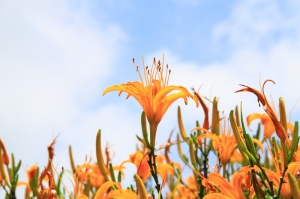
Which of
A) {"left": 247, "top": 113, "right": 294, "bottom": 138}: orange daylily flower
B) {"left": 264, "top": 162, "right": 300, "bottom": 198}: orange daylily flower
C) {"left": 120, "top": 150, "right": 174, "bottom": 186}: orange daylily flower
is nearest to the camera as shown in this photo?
{"left": 264, "top": 162, "right": 300, "bottom": 198}: orange daylily flower

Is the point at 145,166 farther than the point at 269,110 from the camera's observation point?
Yes

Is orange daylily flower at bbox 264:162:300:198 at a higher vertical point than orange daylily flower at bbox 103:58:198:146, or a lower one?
lower

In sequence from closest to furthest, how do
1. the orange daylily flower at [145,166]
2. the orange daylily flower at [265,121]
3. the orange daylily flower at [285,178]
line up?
1. the orange daylily flower at [285,178]
2. the orange daylily flower at [145,166]
3. the orange daylily flower at [265,121]

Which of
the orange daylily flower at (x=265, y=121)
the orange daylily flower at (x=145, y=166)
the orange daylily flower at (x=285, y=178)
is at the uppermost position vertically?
the orange daylily flower at (x=265, y=121)

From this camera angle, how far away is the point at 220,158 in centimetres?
284

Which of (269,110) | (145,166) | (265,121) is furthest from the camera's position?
(265,121)

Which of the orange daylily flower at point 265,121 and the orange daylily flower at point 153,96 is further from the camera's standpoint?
the orange daylily flower at point 265,121

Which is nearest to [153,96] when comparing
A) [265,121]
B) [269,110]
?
[269,110]

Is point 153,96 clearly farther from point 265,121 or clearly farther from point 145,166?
point 265,121

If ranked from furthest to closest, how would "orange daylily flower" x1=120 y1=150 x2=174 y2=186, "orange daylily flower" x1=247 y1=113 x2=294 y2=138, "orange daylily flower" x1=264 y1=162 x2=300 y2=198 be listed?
"orange daylily flower" x1=247 y1=113 x2=294 y2=138, "orange daylily flower" x1=120 y1=150 x2=174 y2=186, "orange daylily flower" x1=264 y1=162 x2=300 y2=198

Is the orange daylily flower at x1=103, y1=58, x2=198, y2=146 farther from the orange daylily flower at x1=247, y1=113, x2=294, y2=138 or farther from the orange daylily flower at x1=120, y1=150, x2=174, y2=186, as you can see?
the orange daylily flower at x1=247, y1=113, x2=294, y2=138

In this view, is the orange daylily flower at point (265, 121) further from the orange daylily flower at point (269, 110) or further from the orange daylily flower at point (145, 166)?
the orange daylily flower at point (269, 110)

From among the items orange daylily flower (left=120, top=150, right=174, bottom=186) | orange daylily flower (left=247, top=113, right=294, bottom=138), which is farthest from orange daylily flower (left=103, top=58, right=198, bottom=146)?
orange daylily flower (left=247, top=113, right=294, bottom=138)

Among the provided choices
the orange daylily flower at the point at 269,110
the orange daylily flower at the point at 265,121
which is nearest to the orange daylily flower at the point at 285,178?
the orange daylily flower at the point at 269,110
